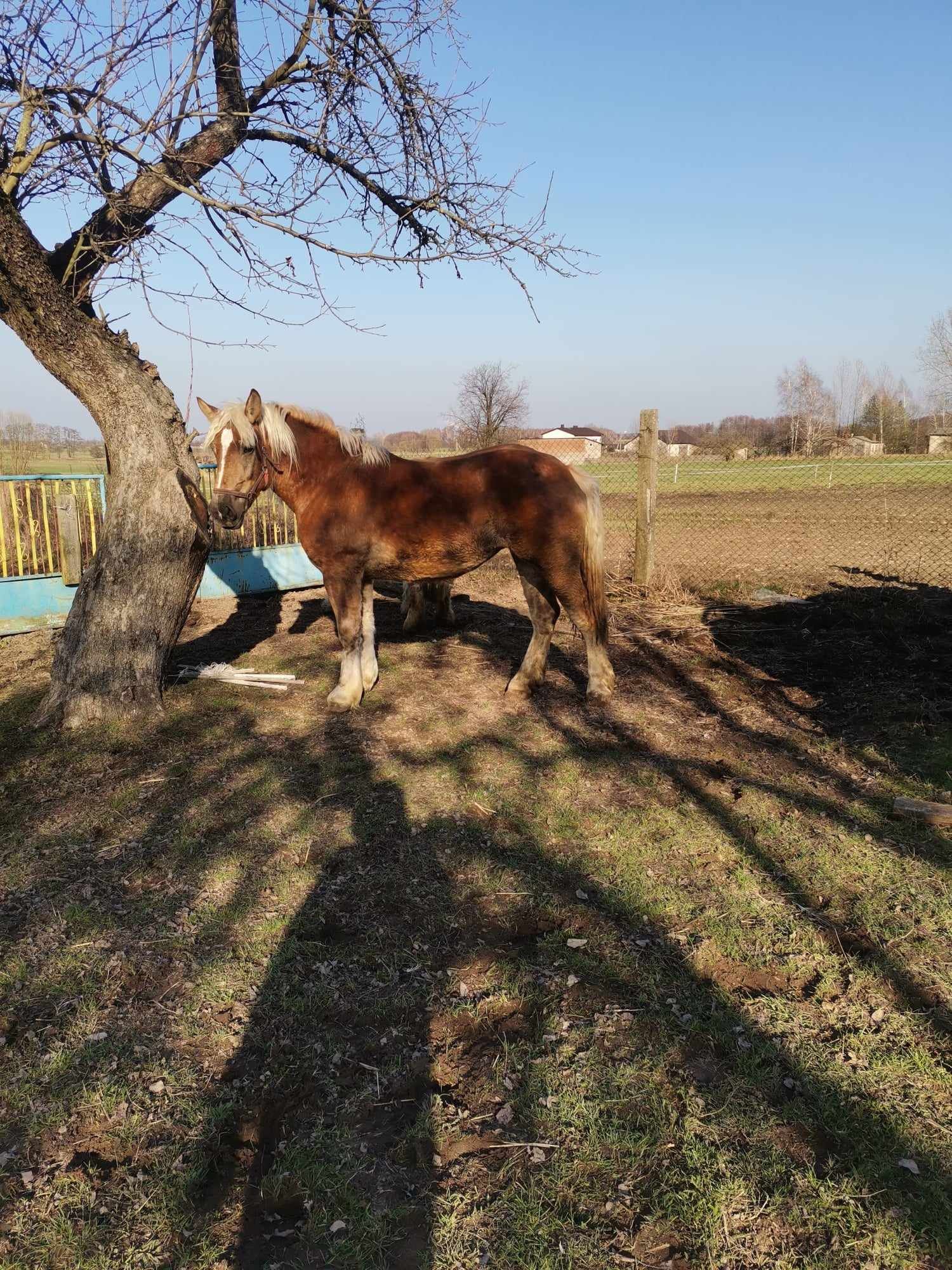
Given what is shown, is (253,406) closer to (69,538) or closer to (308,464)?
(308,464)

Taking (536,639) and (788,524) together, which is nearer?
(536,639)

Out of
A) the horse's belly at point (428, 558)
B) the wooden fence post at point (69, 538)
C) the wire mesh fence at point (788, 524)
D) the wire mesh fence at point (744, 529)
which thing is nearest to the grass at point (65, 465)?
the wire mesh fence at point (744, 529)

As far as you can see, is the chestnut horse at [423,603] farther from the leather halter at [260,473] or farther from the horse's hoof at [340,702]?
the leather halter at [260,473]

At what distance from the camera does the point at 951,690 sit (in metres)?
5.69

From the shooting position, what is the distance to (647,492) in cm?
965

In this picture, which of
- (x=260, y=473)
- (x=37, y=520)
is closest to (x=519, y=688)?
(x=260, y=473)

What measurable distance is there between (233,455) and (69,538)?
4.56m

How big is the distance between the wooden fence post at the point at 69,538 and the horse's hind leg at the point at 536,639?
572cm

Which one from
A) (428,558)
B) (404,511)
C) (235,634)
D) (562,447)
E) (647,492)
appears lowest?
(235,634)

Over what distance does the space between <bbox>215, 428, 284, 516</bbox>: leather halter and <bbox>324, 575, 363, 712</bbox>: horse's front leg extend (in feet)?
2.70

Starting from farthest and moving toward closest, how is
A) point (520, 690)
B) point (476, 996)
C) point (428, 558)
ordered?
point (520, 690) → point (428, 558) → point (476, 996)

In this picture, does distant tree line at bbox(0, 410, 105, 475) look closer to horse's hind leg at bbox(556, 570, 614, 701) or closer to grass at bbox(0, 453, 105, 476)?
grass at bbox(0, 453, 105, 476)

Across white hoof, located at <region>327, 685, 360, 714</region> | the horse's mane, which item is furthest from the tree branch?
white hoof, located at <region>327, 685, 360, 714</region>

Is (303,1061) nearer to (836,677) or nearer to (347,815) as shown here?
(347,815)
